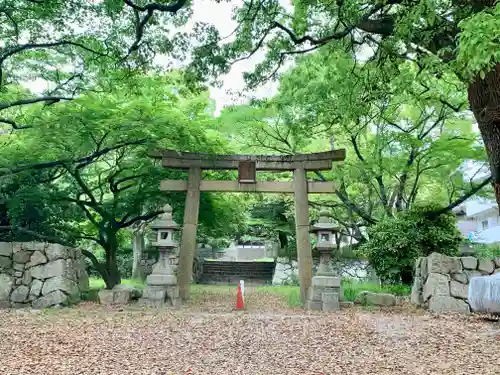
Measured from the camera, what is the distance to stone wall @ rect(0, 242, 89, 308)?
9031 mm

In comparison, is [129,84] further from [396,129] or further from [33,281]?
[396,129]

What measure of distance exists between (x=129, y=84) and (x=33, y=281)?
4650mm

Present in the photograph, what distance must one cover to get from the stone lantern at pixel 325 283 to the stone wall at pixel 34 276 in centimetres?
527

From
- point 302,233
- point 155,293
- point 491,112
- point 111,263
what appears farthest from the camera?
point 111,263

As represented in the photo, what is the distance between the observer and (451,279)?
9.02m

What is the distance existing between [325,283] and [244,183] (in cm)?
297

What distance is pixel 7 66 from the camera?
8914mm

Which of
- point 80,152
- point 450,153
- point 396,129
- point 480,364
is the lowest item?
point 480,364

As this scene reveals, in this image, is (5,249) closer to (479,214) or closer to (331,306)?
(331,306)

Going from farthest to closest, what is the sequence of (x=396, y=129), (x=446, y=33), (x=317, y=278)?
(x=396, y=129), (x=317, y=278), (x=446, y=33)

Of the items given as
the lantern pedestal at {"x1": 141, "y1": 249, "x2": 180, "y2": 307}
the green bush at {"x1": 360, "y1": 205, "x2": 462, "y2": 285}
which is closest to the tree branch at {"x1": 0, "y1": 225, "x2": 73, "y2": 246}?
the lantern pedestal at {"x1": 141, "y1": 249, "x2": 180, "y2": 307}

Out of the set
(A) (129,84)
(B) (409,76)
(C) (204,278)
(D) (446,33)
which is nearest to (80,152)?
(A) (129,84)

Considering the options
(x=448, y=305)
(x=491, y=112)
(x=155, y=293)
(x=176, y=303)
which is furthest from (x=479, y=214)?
(x=491, y=112)

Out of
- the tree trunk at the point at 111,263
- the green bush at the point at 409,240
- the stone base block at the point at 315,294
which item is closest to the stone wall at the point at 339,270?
the green bush at the point at 409,240
